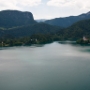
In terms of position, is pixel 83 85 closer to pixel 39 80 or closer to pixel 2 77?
pixel 39 80

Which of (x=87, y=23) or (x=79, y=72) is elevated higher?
(x=87, y=23)

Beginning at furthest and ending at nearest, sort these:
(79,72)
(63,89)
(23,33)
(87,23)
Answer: (23,33)
(87,23)
(79,72)
(63,89)

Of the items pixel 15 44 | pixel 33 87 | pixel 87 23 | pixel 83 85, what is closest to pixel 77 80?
pixel 83 85

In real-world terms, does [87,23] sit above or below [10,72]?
above

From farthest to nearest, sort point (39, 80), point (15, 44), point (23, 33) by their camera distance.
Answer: point (23, 33) → point (15, 44) → point (39, 80)

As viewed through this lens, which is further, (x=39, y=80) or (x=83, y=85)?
(x=39, y=80)

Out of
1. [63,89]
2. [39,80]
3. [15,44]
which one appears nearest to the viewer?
[63,89]

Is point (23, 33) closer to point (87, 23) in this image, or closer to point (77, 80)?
point (87, 23)

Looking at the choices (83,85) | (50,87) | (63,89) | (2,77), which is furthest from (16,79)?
(83,85)

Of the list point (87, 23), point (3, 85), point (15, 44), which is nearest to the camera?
point (3, 85)
